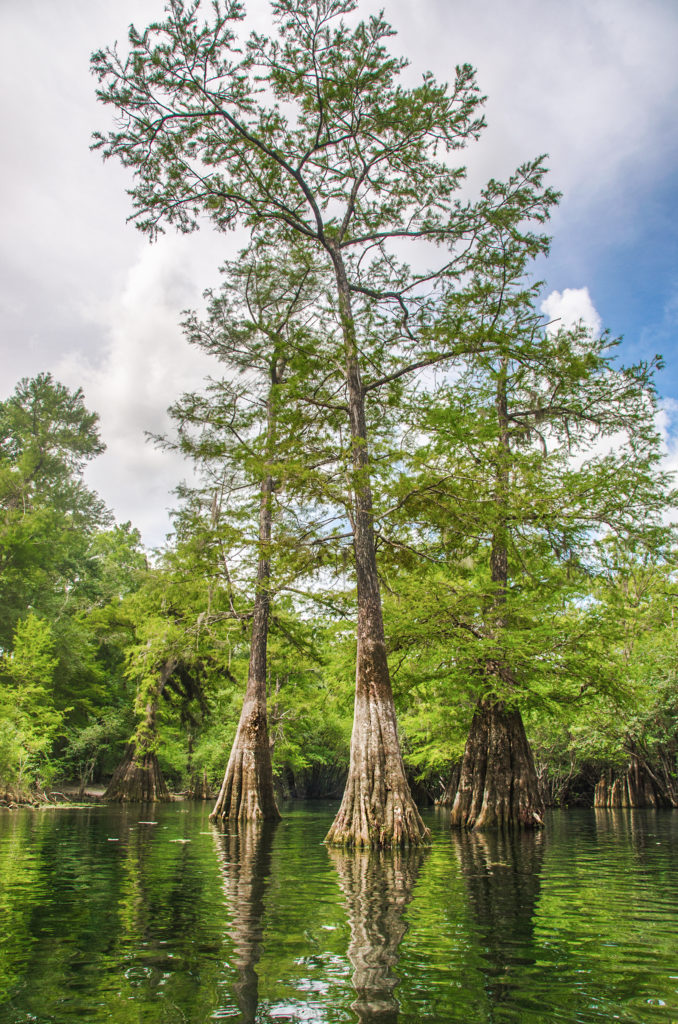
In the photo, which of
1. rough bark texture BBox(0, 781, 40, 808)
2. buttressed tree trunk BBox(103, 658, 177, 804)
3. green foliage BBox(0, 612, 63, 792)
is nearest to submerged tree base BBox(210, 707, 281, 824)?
green foliage BBox(0, 612, 63, 792)

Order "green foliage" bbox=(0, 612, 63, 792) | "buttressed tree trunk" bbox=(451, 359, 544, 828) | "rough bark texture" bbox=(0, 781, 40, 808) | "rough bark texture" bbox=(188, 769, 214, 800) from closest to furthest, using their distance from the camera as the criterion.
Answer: "buttressed tree trunk" bbox=(451, 359, 544, 828) → "green foliage" bbox=(0, 612, 63, 792) → "rough bark texture" bbox=(0, 781, 40, 808) → "rough bark texture" bbox=(188, 769, 214, 800)

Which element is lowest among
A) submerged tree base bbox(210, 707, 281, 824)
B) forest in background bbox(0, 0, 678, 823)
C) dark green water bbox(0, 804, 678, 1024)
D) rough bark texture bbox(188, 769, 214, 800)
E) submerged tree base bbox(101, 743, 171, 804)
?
rough bark texture bbox(188, 769, 214, 800)

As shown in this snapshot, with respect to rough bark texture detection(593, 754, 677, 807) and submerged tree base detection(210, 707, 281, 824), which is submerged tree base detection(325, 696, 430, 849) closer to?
submerged tree base detection(210, 707, 281, 824)

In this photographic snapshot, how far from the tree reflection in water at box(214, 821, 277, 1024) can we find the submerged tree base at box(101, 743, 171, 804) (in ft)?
58.7

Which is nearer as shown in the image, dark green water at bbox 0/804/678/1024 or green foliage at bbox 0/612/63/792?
dark green water at bbox 0/804/678/1024

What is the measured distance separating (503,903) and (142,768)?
2801 centimetres

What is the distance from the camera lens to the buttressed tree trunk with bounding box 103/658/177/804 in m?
28.2

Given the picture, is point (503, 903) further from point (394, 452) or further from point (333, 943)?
point (394, 452)

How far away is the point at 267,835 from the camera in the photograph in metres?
13.9

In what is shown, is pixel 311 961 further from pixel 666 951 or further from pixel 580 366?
pixel 580 366

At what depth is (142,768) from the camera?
96.1 feet

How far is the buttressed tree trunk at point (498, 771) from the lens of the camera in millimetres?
15352

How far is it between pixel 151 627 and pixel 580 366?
18.6 metres

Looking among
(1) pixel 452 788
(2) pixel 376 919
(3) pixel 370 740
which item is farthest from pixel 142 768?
(2) pixel 376 919
